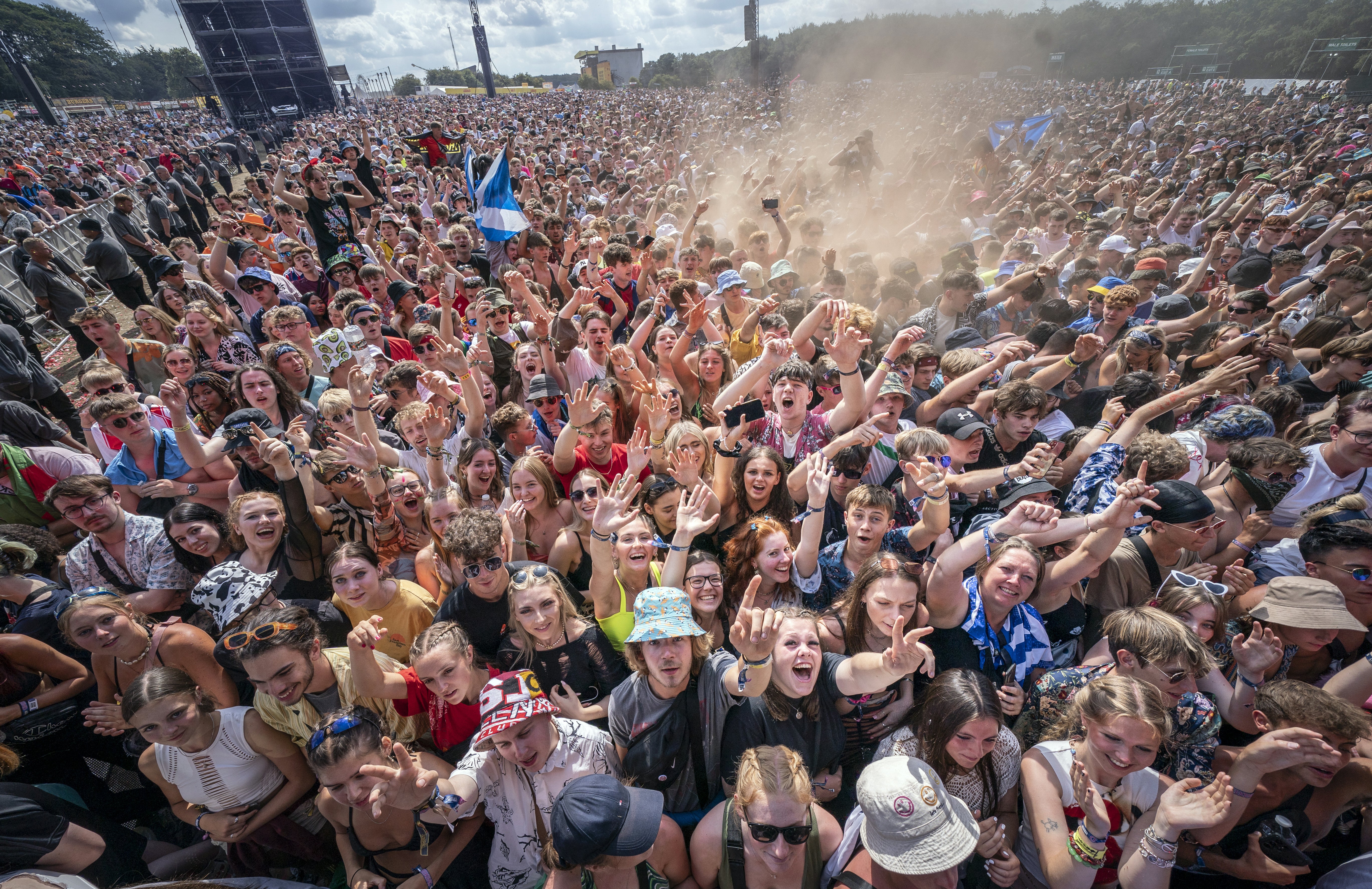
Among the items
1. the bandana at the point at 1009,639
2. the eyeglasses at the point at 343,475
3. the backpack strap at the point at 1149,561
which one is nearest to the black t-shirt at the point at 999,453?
the backpack strap at the point at 1149,561

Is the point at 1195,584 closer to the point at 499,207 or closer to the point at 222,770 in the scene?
the point at 222,770

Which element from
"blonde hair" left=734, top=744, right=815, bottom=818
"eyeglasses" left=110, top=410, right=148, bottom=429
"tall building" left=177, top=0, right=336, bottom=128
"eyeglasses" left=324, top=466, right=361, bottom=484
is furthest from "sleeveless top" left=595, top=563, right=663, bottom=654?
"tall building" left=177, top=0, right=336, bottom=128

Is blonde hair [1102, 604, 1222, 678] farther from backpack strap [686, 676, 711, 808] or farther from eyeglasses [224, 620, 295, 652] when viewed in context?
eyeglasses [224, 620, 295, 652]

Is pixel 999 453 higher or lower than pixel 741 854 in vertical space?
higher

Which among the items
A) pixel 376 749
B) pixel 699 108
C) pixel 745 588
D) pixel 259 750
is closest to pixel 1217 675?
pixel 745 588

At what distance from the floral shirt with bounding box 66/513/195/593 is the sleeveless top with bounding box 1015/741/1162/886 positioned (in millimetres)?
5008

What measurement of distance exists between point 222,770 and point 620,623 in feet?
6.50

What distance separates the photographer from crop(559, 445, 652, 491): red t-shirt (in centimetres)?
399

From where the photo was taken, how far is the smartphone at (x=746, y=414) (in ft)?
13.7

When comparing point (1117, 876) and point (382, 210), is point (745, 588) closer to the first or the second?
point (1117, 876)

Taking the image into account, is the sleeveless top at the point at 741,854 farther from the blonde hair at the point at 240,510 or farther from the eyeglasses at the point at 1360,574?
A: the blonde hair at the point at 240,510

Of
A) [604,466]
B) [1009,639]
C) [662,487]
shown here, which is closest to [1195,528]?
[1009,639]

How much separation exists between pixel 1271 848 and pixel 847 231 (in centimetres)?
1143

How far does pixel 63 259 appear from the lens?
895 centimetres
